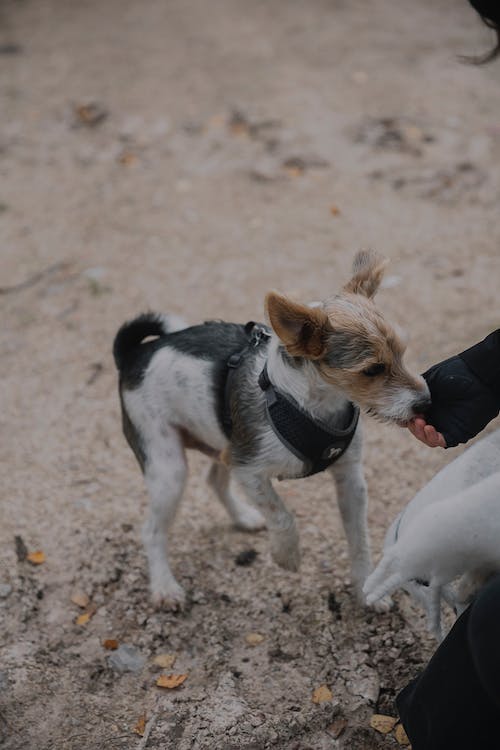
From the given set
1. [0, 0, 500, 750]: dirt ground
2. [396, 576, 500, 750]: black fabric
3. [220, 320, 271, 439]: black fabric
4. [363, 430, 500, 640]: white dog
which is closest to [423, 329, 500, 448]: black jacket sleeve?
[363, 430, 500, 640]: white dog

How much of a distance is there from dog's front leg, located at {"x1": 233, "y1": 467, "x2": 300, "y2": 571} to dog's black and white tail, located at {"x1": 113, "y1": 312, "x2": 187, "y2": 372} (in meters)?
0.81

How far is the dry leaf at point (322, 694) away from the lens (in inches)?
127

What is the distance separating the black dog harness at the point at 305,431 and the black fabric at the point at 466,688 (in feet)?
3.21

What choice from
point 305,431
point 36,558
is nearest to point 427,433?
point 305,431

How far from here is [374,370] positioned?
9.96ft

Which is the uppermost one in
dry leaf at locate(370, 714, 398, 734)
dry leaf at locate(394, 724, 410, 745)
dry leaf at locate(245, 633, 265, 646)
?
dry leaf at locate(394, 724, 410, 745)

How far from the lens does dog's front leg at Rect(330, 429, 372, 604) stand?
344 cm

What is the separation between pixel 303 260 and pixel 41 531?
324 centimetres

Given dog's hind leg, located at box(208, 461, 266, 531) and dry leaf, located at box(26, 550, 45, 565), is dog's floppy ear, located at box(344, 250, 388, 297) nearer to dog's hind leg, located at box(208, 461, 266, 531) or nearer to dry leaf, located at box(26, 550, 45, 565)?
dog's hind leg, located at box(208, 461, 266, 531)

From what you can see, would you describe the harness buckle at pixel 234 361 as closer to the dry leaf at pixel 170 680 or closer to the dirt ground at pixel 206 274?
the dirt ground at pixel 206 274

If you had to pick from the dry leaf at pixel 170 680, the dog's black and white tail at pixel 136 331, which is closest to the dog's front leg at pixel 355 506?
the dry leaf at pixel 170 680

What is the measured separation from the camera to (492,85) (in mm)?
8531

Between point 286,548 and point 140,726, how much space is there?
0.92 metres

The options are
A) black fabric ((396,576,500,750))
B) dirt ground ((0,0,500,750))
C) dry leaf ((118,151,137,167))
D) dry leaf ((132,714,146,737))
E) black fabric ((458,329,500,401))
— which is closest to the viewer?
black fabric ((396,576,500,750))
